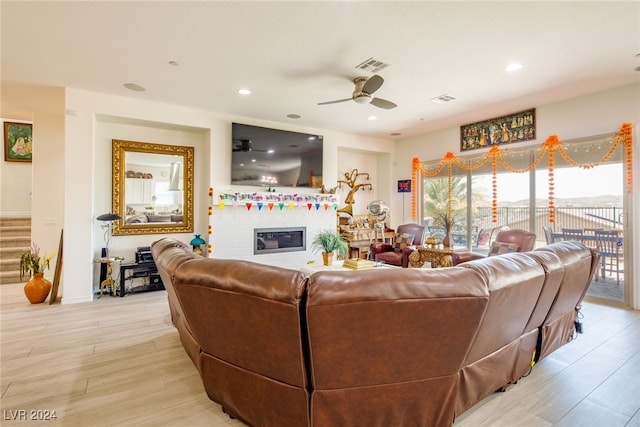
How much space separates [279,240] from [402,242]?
2.25 meters

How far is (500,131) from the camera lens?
512 centimetres

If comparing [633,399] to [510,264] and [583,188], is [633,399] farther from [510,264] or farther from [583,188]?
[583,188]

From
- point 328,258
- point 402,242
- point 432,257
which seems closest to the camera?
point 328,258

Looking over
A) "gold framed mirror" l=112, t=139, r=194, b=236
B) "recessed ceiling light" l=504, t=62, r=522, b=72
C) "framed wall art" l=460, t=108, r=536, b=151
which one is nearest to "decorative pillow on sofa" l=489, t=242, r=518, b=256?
"framed wall art" l=460, t=108, r=536, b=151

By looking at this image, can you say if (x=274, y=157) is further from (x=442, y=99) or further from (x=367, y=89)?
(x=442, y=99)

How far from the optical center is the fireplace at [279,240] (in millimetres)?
5379

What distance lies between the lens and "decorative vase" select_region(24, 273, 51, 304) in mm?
3908

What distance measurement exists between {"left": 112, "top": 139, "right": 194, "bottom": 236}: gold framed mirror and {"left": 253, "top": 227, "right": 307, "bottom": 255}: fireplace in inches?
47.0

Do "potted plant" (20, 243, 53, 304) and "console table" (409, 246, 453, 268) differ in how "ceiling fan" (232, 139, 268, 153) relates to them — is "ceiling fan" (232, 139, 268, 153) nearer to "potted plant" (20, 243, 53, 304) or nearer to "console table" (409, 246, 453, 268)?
"potted plant" (20, 243, 53, 304)

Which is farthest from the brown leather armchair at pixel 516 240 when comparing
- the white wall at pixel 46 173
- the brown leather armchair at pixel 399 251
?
the white wall at pixel 46 173

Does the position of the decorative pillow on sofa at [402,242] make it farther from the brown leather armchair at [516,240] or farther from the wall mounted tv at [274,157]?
the wall mounted tv at [274,157]

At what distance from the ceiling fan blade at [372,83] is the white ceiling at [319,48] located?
221 mm

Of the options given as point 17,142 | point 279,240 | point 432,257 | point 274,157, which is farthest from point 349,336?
point 17,142

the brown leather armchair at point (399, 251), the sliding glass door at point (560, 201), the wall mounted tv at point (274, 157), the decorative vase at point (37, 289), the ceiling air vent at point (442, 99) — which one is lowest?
the decorative vase at point (37, 289)
